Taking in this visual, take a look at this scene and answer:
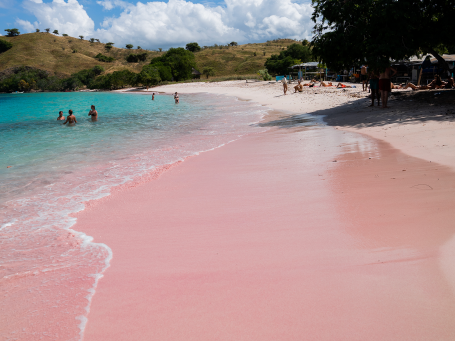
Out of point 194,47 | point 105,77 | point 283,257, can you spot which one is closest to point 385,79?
point 283,257

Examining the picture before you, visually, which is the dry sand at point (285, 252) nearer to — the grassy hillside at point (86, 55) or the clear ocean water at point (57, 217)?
→ the clear ocean water at point (57, 217)

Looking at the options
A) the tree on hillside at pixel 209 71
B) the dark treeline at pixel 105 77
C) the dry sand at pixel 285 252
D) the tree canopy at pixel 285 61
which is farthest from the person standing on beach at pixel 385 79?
the tree on hillside at pixel 209 71

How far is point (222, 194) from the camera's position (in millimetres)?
5414

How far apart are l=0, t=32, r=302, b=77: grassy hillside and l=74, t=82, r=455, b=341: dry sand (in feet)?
242

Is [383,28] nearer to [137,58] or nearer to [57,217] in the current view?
[57,217]

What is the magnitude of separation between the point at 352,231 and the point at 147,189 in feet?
12.5

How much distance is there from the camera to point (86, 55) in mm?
129250

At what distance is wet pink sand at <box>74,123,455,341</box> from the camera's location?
240cm

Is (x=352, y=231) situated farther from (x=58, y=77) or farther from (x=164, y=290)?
(x=58, y=77)

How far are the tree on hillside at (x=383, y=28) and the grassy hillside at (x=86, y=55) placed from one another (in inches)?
2543

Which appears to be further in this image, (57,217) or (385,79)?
(385,79)

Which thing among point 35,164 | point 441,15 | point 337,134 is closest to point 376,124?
point 337,134

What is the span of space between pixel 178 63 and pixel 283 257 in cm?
8030

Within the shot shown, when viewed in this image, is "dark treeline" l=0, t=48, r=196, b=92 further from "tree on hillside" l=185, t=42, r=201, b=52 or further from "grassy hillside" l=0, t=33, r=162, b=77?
"tree on hillside" l=185, t=42, r=201, b=52
